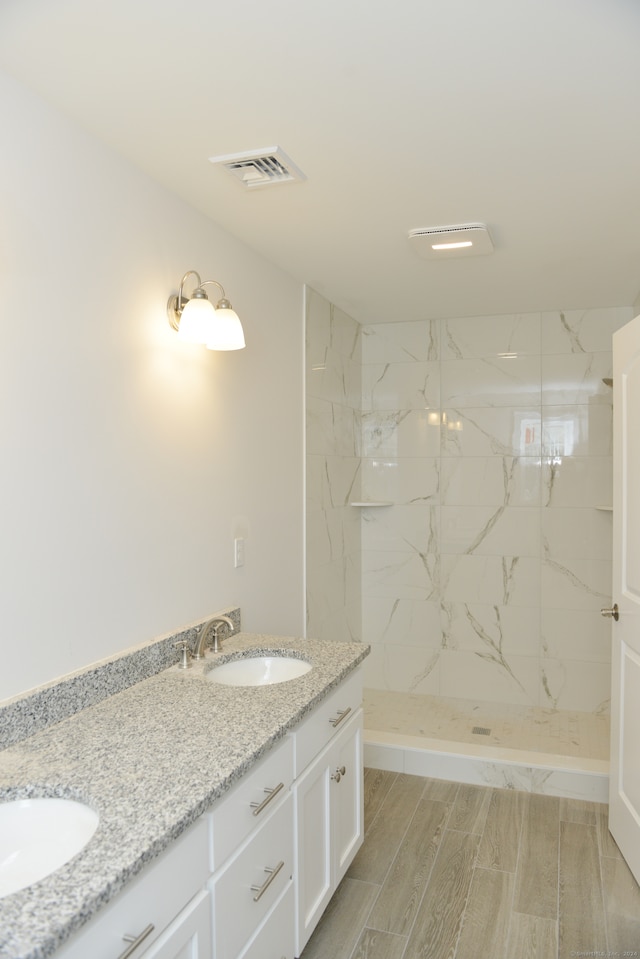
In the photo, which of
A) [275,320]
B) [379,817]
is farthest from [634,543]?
[275,320]

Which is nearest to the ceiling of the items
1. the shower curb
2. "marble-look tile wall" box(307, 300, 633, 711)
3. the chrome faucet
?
"marble-look tile wall" box(307, 300, 633, 711)

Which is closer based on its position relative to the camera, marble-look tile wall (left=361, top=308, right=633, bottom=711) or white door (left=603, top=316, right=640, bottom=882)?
white door (left=603, top=316, right=640, bottom=882)

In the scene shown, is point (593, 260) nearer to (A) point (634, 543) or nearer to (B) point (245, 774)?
(A) point (634, 543)

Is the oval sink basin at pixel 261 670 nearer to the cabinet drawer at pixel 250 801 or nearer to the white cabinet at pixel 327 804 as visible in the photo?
the white cabinet at pixel 327 804

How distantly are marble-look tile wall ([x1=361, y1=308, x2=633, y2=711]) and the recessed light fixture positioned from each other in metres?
Result: 1.31

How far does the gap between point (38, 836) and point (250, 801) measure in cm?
45

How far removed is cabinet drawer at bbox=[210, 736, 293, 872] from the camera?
4.60 ft

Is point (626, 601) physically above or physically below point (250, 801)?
above

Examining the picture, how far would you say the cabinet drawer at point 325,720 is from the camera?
186cm

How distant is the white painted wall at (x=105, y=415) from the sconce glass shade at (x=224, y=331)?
16 centimetres

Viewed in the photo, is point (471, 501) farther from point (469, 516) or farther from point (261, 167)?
point (261, 167)

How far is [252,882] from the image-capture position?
1.56 metres

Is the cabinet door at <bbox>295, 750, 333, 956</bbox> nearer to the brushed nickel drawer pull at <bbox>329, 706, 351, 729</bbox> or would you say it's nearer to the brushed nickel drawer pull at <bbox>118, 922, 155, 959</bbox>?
the brushed nickel drawer pull at <bbox>329, 706, 351, 729</bbox>

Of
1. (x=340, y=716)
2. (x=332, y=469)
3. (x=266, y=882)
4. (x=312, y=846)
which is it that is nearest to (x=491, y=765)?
(x=340, y=716)
